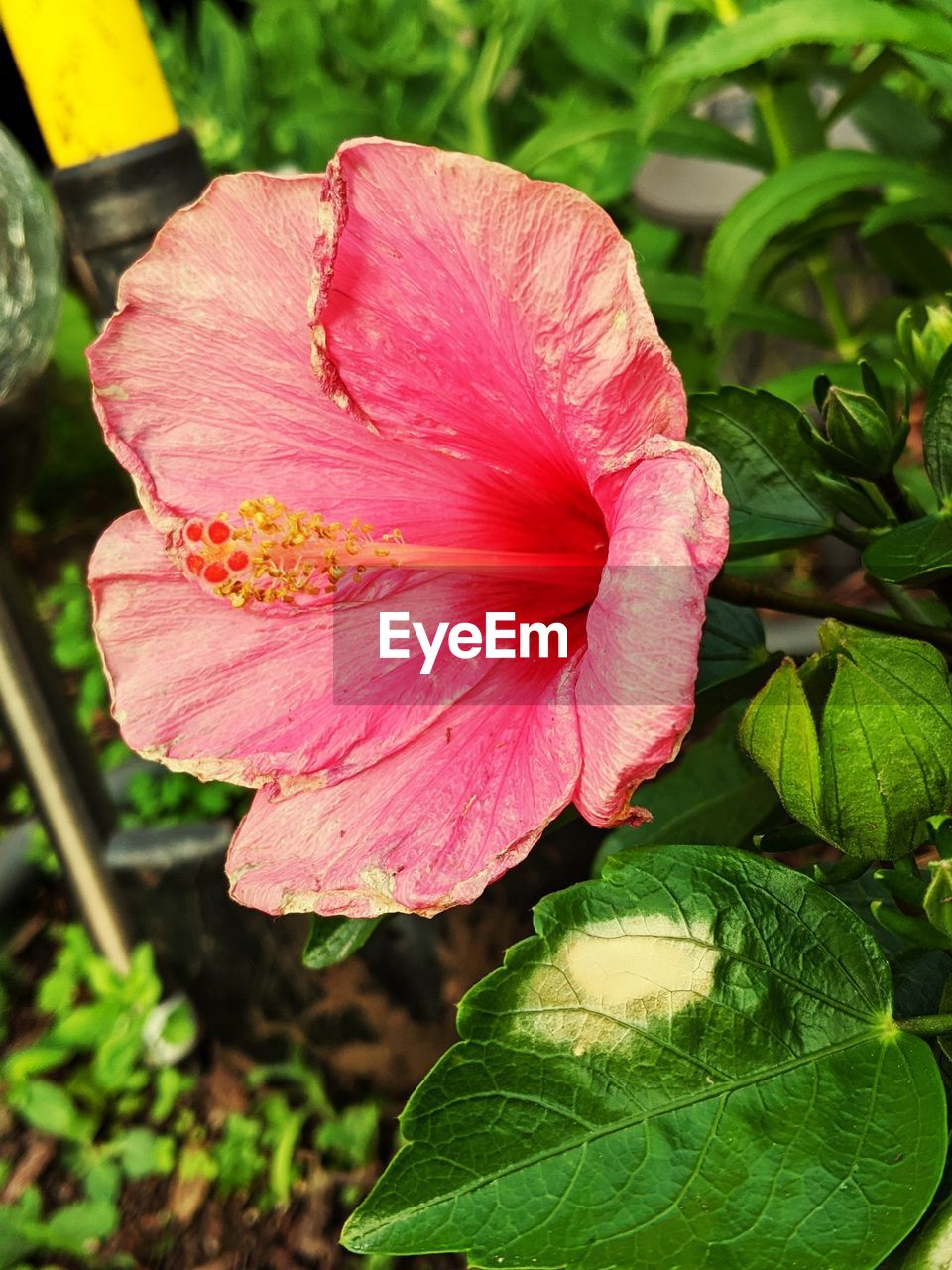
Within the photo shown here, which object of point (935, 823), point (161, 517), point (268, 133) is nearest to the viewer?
point (935, 823)

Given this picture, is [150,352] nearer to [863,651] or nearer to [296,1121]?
[863,651]

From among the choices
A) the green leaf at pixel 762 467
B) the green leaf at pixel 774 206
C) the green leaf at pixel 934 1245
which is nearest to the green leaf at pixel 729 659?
the green leaf at pixel 762 467

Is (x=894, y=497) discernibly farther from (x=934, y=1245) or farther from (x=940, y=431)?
(x=934, y=1245)

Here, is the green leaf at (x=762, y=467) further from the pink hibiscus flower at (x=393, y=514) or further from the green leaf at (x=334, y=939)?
the green leaf at (x=334, y=939)

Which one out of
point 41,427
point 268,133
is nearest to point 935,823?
point 41,427

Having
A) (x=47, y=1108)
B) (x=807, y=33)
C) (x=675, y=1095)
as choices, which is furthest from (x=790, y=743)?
(x=47, y=1108)

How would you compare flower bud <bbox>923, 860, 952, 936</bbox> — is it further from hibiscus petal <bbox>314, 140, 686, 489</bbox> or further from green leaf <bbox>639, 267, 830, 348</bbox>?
green leaf <bbox>639, 267, 830, 348</bbox>

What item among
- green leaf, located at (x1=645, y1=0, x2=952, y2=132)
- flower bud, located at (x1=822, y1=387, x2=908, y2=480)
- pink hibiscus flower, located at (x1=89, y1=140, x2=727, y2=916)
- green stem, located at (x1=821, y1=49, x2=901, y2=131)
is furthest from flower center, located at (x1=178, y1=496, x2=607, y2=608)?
Answer: green stem, located at (x1=821, y1=49, x2=901, y2=131)
